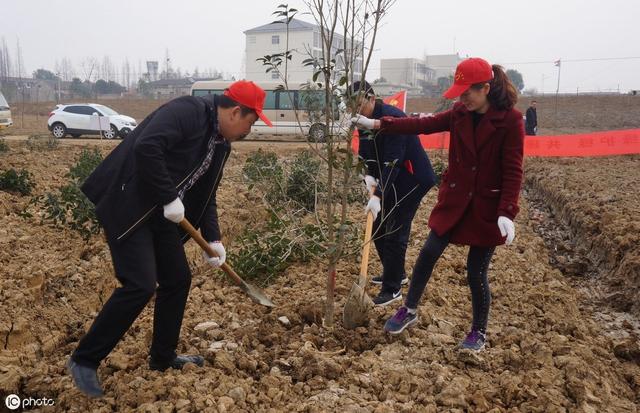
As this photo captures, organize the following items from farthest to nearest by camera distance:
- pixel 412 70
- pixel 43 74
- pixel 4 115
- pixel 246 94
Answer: pixel 43 74 → pixel 412 70 → pixel 4 115 → pixel 246 94

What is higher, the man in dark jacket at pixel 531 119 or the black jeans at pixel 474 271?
the man in dark jacket at pixel 531 119

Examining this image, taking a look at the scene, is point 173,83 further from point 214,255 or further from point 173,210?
point 173,210

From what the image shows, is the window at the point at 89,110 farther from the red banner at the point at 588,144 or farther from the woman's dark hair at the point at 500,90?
the woman's dark hair at the point at 500,90

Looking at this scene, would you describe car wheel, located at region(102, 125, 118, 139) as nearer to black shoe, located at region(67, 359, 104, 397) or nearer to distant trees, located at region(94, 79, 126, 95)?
black shoe, located at region(67, 359, 104, 397)

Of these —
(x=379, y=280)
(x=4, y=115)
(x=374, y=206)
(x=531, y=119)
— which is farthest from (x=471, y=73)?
(x=4, y=115)

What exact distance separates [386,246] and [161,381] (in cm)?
186

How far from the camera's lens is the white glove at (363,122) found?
3174 millimetres

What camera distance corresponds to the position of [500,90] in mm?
2953

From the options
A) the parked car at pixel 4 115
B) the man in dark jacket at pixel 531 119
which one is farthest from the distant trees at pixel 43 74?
the man in dark jacket at pixel 531 119

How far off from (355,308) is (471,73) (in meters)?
1.51

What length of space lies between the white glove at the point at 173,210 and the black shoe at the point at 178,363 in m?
0.81

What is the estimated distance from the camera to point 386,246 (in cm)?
403

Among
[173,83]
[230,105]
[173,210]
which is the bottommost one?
[173,210]

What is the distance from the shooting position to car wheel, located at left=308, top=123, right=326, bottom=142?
335 centimetres
